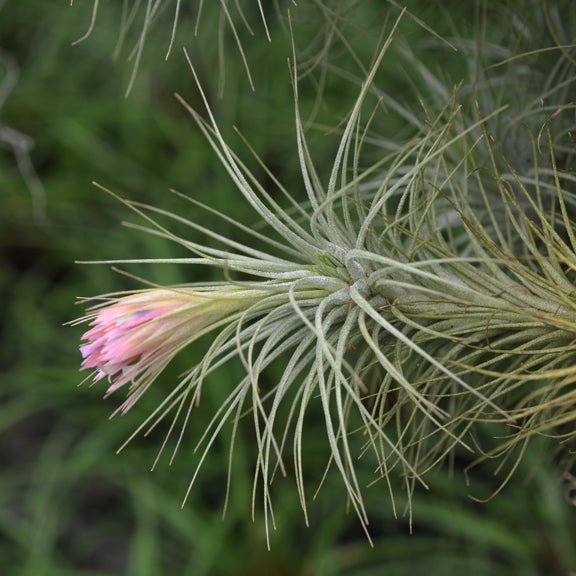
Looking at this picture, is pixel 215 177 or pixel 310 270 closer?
pixel 310 270

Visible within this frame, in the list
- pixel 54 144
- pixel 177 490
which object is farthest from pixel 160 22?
pixel 177 490

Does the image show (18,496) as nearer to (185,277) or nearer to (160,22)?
(185,277)

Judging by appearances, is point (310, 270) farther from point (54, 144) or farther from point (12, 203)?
point (54, 144)

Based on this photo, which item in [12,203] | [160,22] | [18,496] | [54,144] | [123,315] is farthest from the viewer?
[54,144]

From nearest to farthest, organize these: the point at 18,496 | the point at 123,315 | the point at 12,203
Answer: the point at 123,315 < the point at 18,496 < the point at 12,203

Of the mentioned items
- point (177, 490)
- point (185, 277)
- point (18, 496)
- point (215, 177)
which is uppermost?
point (215, 177)

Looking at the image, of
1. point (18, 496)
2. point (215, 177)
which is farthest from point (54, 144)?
point (18, 496)

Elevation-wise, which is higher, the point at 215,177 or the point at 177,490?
the point at 215,177
